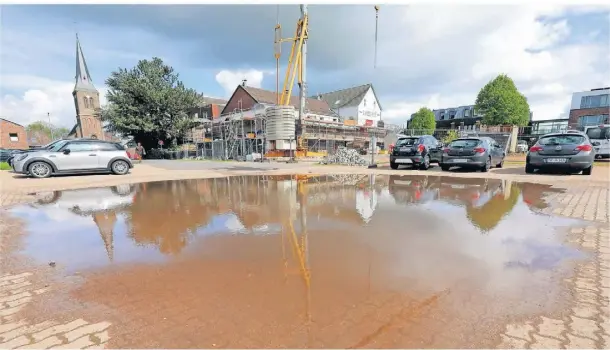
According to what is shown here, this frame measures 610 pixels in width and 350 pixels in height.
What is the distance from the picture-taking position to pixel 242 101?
38094mm

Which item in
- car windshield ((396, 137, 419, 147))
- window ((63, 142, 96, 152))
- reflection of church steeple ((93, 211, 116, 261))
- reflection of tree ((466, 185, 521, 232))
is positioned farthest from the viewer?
car windshield ((396, 137, 419, 147))

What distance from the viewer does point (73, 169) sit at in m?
10.7

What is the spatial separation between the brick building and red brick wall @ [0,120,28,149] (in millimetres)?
83294

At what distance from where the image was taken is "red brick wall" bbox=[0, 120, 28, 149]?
43531 mm

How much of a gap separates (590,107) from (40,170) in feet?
182

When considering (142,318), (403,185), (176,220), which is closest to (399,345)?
(142,318)

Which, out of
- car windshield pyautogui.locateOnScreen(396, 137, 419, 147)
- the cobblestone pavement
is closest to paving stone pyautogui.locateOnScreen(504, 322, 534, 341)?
the cobblestone pavement

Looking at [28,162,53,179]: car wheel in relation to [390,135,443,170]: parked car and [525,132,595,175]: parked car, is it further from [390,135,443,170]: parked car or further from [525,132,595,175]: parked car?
[525,132,595,175]: parked car

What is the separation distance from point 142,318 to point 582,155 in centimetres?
1265

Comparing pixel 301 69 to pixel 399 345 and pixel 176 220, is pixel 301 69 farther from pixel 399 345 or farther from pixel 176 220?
pixel 399 345

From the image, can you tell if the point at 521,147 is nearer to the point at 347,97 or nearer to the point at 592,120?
the point at 592,120

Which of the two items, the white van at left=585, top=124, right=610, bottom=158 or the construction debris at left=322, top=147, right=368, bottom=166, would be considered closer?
the white van at left=585, top=124, right=610, bottom=158

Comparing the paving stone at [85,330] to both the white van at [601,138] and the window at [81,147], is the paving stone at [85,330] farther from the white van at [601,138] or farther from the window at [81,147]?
the white van at [601,138]

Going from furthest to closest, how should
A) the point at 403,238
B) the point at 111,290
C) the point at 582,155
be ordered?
the point at 582,155 < the point at 403,238 < the point at 111,290
